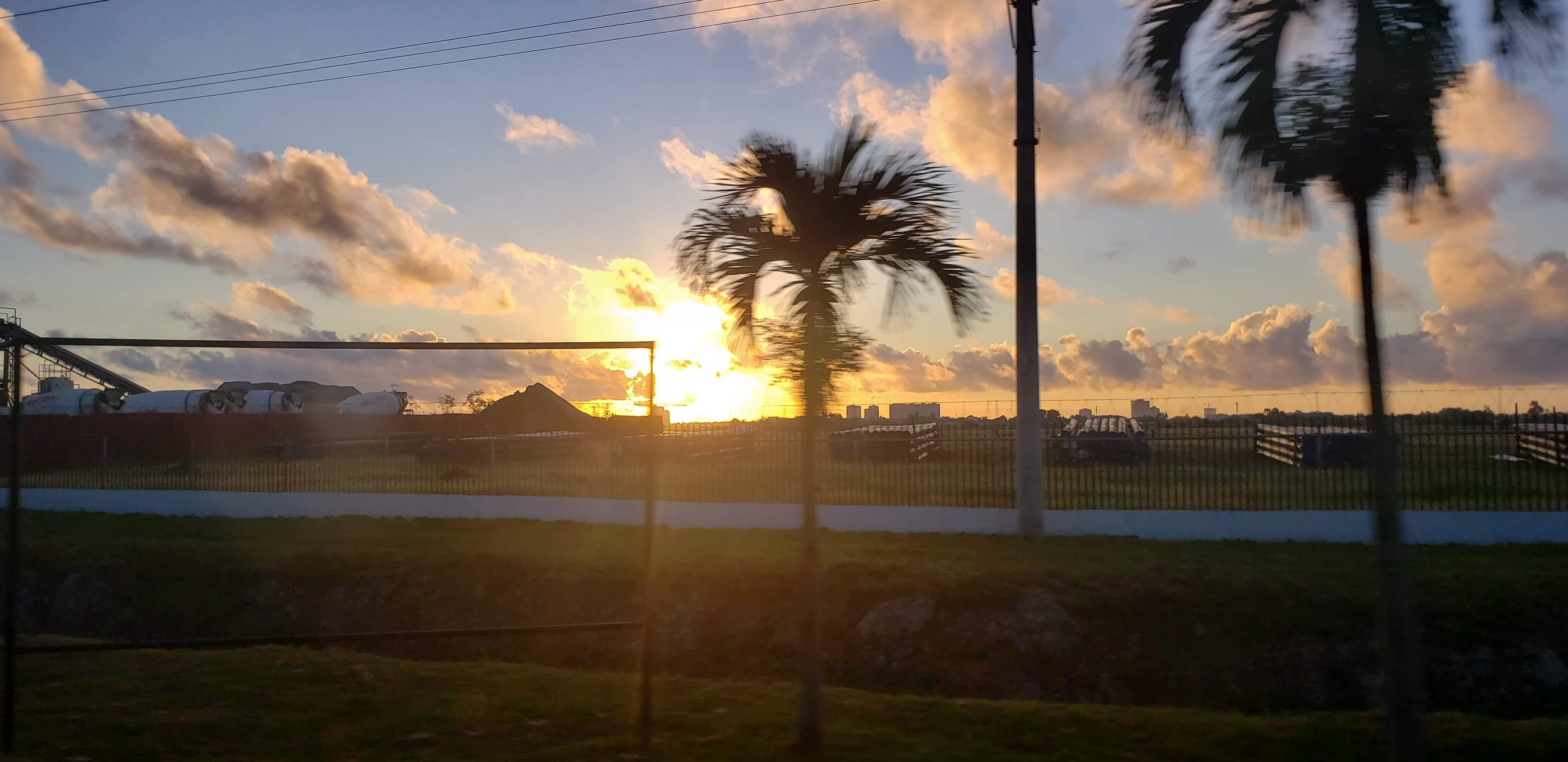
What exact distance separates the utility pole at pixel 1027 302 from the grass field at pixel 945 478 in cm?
128

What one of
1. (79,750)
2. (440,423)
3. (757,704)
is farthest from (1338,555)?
(440,423)

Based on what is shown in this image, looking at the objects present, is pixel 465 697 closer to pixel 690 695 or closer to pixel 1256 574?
pixel 690 695

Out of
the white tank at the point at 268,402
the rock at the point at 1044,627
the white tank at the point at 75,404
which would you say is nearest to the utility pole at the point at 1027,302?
the rock at the point at 1044,627

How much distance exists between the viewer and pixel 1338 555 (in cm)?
1165

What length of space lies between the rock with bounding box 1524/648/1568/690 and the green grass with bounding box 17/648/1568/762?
3236 millimetres

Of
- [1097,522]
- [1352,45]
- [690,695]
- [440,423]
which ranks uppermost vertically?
[1352,45]

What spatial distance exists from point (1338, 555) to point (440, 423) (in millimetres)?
14203

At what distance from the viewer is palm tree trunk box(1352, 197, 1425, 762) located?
15.4 ft

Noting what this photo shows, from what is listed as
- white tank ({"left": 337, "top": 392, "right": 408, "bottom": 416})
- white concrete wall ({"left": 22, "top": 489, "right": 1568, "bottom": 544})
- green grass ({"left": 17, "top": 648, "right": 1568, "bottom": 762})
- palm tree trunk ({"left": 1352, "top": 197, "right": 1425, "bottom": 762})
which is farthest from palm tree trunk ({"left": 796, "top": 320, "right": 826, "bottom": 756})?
white tank ({"left": 337, "top": 392, "right": 408, "bottom": 416})

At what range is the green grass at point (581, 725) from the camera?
5.54 m

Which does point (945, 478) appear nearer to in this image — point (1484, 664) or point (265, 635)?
point (1484, 664)

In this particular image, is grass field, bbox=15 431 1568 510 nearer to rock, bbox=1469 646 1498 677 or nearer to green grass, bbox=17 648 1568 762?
rock, bbox=1469 646 1498 677

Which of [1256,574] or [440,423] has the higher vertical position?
[440,423]

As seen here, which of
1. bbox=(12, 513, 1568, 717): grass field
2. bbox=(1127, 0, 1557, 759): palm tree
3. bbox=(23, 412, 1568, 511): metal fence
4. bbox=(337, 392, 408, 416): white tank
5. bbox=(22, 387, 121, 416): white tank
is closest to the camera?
bbox=(1127, 0, 1557, 759): palm tree
